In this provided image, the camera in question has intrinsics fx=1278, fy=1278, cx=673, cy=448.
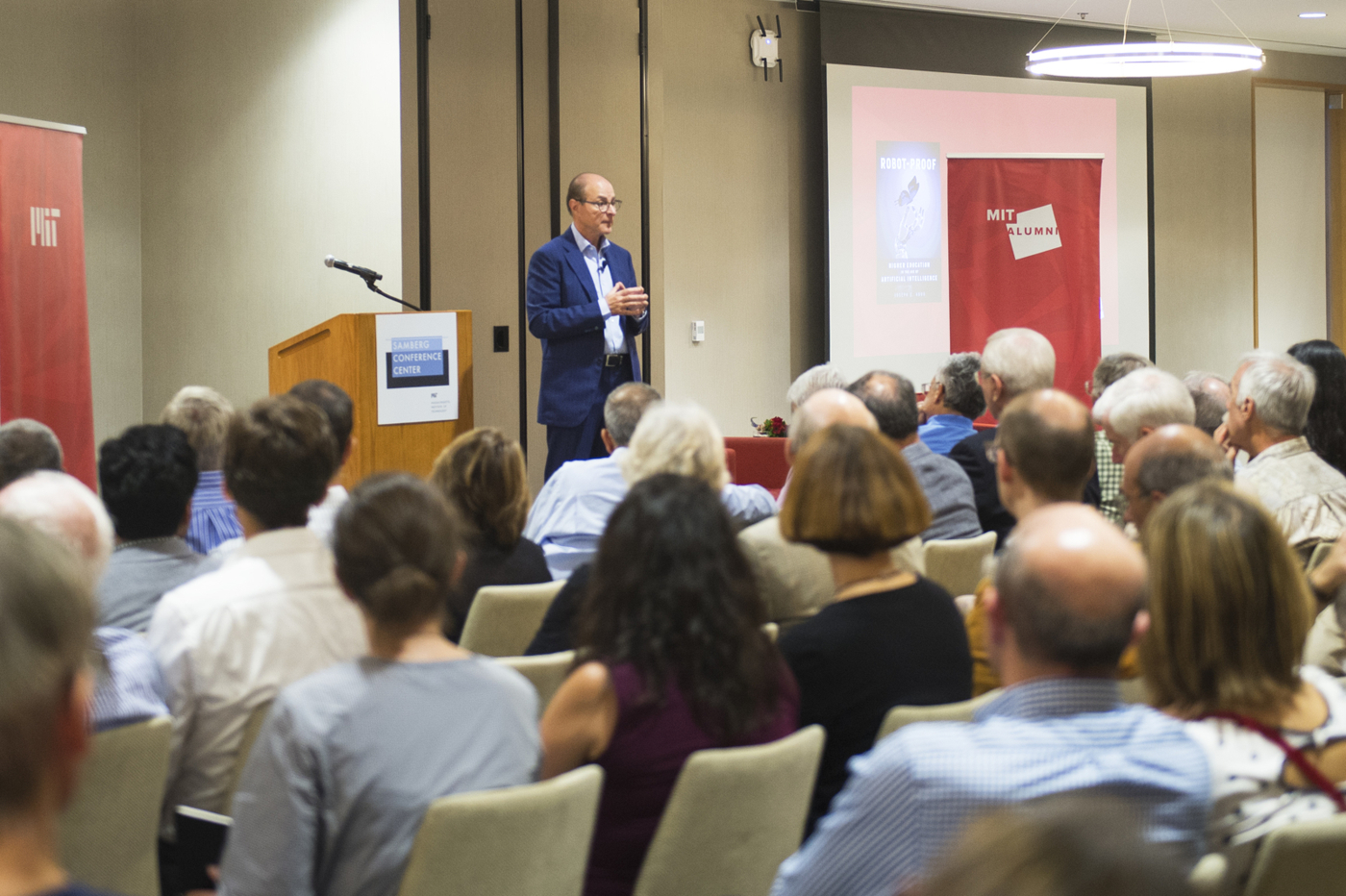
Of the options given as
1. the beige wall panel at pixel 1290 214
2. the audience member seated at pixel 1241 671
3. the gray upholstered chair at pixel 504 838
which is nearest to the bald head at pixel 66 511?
the gray upholstered chair at pixel 504 838

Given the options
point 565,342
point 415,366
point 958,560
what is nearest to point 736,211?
point 565,342

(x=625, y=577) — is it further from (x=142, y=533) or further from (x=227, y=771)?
(x=142, y=533)

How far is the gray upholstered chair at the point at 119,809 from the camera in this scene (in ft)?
6.40

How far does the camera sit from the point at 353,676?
1.78 meters

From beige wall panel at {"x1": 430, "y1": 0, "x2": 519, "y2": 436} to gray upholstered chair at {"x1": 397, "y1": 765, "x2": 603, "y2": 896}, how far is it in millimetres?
4895

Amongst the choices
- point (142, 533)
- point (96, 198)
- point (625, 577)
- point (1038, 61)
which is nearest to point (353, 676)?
point (625, 577)

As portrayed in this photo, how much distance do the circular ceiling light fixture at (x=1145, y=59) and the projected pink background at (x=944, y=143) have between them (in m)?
2.18

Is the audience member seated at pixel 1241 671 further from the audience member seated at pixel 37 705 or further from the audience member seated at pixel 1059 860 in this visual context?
the audience member seated at pixel 37 705

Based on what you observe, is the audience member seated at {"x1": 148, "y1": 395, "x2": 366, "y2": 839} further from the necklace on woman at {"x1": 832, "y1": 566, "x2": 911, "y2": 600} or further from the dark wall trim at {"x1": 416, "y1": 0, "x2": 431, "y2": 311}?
the dark wall trim at {"x1": 416, "y1": 0, "x2": 431, "y2": 311}

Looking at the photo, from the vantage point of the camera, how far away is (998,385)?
456 cm

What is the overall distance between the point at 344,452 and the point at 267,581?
48.7 inches

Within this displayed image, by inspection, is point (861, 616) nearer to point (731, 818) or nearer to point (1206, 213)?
point (731, 818)

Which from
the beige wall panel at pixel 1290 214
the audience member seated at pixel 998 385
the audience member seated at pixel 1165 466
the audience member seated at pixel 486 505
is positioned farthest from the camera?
the beige wall panel at pixel 1290 214

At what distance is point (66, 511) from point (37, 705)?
1453mm
